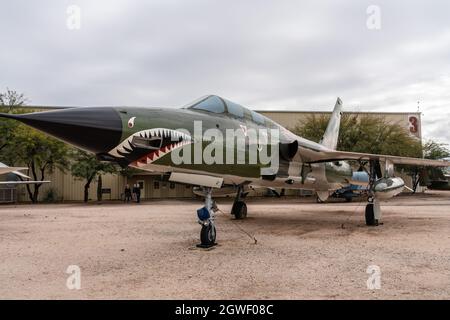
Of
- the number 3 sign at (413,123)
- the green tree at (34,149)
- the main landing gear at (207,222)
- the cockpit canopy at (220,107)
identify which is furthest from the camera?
the number 3 sign at (413,123)

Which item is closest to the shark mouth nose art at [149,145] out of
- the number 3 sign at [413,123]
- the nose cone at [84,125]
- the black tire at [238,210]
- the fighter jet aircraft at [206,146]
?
the fighter jet aircraft at [206,146]

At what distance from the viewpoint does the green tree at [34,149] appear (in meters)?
29.9

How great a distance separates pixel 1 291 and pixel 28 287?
32 centimetres

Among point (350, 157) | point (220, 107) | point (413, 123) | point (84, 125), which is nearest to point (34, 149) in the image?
point (220, 107)

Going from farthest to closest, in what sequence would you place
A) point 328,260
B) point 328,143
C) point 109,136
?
point 328,143
point 328,260
point 109,136

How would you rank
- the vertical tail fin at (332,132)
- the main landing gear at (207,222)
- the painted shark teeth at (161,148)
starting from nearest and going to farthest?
A: the painted shark teeth at (161,148), the main landing gear at (207,222), the vertical tail fin at (332,132)

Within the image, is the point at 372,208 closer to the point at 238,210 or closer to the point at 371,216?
the point at 371,216

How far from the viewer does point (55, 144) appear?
31188 millimetres

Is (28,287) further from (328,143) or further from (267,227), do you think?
(328,143)

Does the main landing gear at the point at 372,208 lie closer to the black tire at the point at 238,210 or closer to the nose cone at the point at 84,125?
the black tire at the point at 238,210

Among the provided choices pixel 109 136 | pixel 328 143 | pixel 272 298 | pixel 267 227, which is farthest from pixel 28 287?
pixel 328 143

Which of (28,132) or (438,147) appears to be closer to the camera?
(28,132)

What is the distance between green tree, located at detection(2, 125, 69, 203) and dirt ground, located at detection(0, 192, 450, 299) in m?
21.1

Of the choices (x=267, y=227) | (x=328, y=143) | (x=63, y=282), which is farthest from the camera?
(x=328, y=143)
